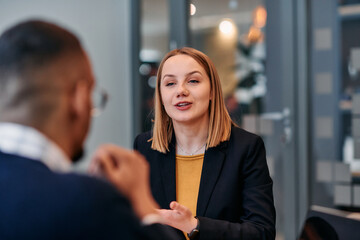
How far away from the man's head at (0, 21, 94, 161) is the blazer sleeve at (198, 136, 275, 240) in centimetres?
78

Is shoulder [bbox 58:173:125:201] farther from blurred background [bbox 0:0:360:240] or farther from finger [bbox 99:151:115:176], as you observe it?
blurred background [bbox 0:0:360:240]

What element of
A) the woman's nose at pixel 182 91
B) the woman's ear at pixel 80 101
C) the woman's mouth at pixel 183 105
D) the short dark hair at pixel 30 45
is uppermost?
the short dark hair at pixel 30 45

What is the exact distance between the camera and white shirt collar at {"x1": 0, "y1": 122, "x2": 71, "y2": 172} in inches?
28.7

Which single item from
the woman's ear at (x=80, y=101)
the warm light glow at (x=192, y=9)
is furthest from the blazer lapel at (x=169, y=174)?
the warm light glow at (x=192, y=9)

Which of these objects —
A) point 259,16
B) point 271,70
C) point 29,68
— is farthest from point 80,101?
point 259,16

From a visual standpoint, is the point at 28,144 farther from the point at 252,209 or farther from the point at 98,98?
the point at 252,209

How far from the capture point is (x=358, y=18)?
2.88m

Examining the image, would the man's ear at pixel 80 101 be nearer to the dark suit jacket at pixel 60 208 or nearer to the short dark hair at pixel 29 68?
the short dark hair at pixel 29 68

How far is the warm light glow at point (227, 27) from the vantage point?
3.41 meters

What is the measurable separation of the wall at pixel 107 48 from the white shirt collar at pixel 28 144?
10.3 ft

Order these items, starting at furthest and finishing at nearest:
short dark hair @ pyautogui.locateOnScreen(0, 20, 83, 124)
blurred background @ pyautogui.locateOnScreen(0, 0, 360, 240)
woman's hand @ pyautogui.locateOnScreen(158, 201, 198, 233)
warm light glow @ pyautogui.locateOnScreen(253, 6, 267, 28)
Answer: warm light glow @ pyautogui.locateOnScreen(253, 6, 267, 28)
blurred background @ pyautogui.locateOnScreen(0, 0, 360, 240)
woman's hand @ pyautogui.locateOnScreen(158, 201, 198, 233)
short dark hair @ pyautogui.locateOnScreen(0, 20, 83, 124)

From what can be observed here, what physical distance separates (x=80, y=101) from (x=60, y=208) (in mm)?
230

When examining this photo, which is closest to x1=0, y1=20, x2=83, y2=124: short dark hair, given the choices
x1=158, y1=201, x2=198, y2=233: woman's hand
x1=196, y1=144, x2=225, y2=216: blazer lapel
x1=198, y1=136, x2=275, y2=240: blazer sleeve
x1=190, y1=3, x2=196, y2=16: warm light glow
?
x1=158, y1=201, x2=198, y2=233: woman's hand

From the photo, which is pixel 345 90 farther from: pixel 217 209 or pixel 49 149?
pixel 49 149
